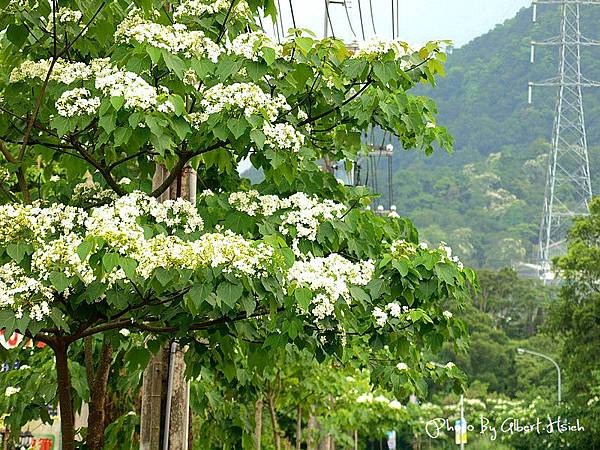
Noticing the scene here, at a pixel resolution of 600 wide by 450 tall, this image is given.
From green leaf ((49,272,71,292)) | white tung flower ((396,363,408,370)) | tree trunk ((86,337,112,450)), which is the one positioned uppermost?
green leaf ((49,272,71,292))

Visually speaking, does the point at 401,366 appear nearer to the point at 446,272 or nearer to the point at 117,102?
the point at 446,272

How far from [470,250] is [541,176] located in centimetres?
1494

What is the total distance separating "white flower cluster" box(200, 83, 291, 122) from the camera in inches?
180

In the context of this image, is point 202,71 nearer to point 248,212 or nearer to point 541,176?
point 248,212

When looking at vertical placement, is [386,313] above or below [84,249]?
below

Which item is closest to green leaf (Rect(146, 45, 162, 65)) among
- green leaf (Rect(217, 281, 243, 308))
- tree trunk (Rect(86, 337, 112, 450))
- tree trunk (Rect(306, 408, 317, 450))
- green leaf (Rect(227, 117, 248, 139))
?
green leaf (Rect(227, 117, 248, 139))

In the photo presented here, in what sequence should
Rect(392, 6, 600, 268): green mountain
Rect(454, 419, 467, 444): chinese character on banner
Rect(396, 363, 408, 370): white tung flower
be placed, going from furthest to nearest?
Rect(392, 6, 600, 268): green mountain < Rect(454, 419, 467, 444): chinese character on banner < Rect(396, 363, 408, 370): white tung flower

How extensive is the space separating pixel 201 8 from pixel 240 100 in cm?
104

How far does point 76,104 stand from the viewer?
15.4 feet

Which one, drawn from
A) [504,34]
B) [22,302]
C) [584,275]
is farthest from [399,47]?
[504,34]

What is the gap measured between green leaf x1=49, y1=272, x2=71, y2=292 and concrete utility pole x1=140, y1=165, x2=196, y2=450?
1863 millimetres

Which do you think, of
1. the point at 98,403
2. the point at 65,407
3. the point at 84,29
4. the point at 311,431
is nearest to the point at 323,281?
the point at 65,407

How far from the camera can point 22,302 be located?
411cm

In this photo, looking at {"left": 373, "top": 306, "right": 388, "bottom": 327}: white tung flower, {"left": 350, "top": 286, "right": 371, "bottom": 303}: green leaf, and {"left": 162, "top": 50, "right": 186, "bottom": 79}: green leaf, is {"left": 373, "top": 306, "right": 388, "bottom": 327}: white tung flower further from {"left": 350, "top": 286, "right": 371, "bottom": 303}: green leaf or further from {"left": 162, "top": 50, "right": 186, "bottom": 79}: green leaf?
{"left": 162, "top": 50, "right": 186, "bottom": 79}: green leaf
